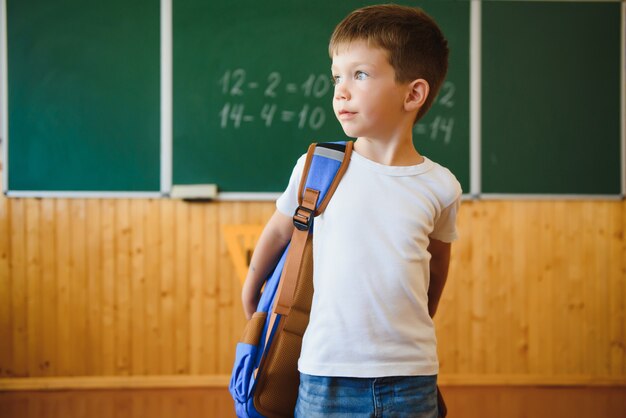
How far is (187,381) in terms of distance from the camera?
10.7 feet

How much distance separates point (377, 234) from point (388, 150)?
15cm

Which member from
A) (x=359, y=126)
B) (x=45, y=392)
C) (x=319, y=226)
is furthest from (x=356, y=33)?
(x=45, y=392)

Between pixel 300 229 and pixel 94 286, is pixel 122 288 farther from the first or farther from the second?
pixel 300 229

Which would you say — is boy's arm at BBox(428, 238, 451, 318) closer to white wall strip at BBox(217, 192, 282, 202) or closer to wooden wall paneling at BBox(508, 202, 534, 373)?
white wall strip at BBox(217, 192, 282, 202)

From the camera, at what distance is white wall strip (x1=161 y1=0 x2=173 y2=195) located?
313cm

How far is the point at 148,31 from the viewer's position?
314 centimetres

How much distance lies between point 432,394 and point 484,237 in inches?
95.1

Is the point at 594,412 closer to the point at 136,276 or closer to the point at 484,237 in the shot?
the point at 484,237

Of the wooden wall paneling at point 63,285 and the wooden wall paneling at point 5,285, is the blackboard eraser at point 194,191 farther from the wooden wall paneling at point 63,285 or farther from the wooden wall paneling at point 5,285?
the wooden wall paneling at point 5,285

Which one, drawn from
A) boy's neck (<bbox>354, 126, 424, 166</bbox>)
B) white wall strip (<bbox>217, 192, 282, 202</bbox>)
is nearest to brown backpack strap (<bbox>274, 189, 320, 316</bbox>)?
boy's neck (<bbox>354, 126, 424, 166</bbox>)

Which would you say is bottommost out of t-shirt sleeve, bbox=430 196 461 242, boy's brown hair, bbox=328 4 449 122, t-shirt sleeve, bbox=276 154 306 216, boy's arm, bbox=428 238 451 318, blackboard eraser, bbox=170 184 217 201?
boy's arm, bbox=428 238 451 318

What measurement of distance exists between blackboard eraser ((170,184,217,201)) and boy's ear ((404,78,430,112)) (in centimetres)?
222

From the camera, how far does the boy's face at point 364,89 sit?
3.24ft

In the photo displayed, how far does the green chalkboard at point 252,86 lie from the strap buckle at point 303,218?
2.21 m
